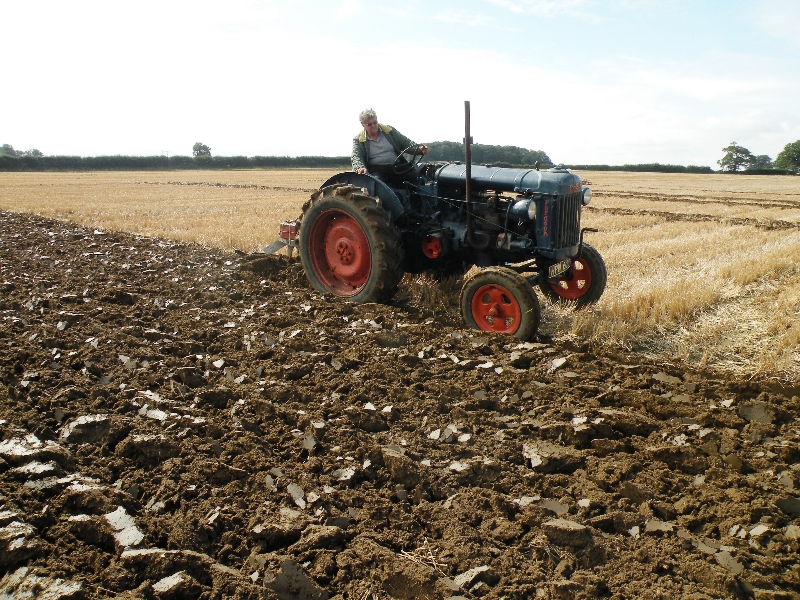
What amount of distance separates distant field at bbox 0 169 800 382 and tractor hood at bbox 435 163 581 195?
3.64 ft

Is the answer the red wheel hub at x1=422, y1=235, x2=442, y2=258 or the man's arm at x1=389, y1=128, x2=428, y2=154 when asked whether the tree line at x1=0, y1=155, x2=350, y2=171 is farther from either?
the red wheel hub at x1=422, y1=235, x2=442, y2=258

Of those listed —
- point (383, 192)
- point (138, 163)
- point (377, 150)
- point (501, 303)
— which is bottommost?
point (501, 303)

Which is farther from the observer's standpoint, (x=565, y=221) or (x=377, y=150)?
(x=377, y=150)

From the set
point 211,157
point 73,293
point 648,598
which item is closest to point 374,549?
point 648,598

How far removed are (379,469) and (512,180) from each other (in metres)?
3.23

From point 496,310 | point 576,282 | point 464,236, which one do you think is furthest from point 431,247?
point 576,282

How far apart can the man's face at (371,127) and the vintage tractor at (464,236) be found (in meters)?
0.35

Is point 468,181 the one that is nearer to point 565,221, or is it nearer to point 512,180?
point 512,180

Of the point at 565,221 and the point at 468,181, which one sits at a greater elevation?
the point at 468,181

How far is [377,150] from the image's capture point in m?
6.27

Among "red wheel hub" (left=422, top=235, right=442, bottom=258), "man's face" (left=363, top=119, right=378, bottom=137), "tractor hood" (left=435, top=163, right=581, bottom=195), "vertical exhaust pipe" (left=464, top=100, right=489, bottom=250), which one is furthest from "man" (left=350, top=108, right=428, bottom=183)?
"vertical exhaust pipe" (left=464, top=100, right=489, bottom=250)

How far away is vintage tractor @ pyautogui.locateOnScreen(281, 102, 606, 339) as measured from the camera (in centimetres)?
519

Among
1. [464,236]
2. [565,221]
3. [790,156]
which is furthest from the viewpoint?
[790,156]

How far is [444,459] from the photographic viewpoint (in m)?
3.25
